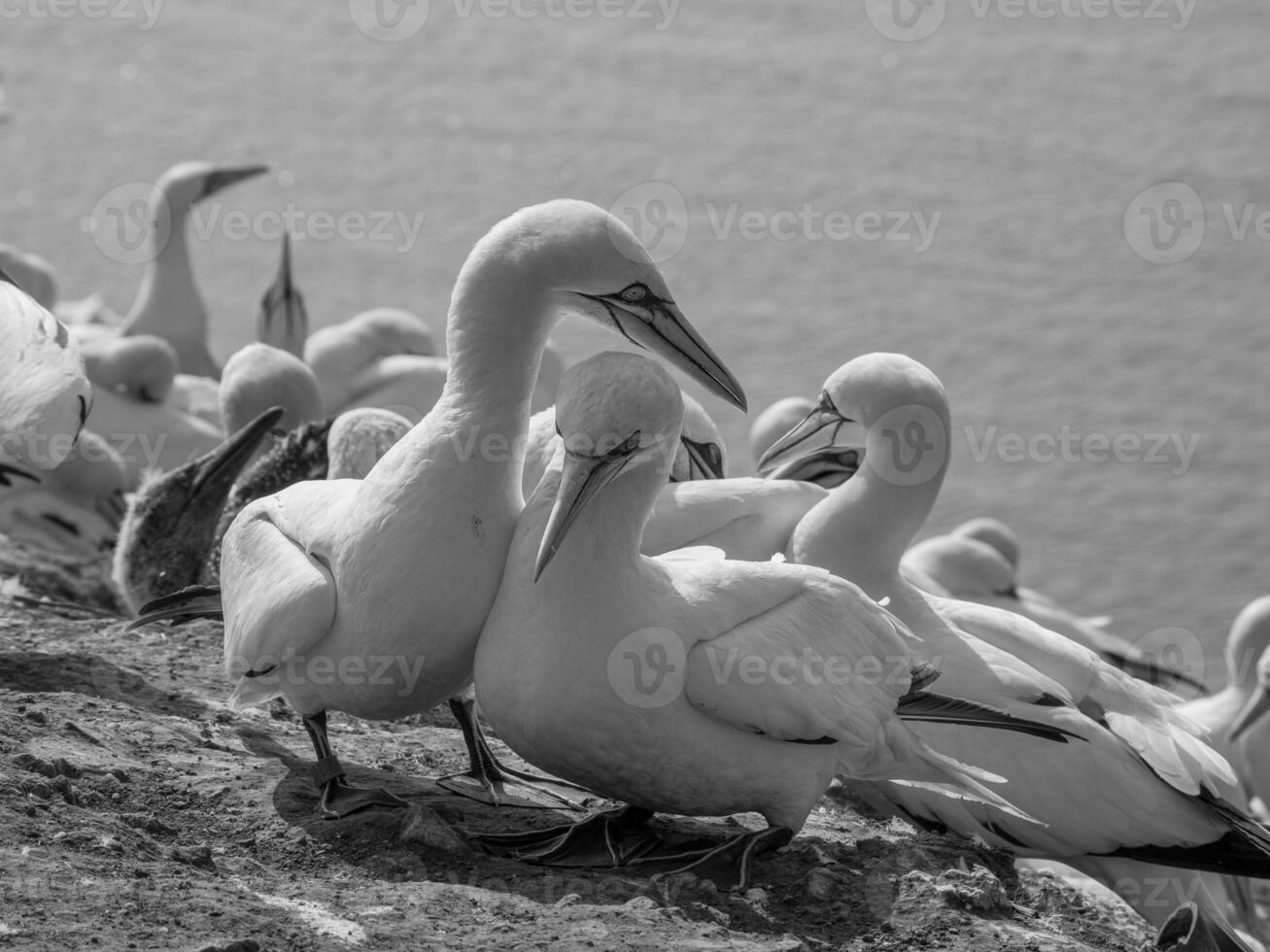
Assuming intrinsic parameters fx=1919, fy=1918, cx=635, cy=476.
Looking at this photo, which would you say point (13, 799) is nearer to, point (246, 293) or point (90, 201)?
point (246, 293)

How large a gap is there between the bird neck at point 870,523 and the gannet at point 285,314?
5.05m

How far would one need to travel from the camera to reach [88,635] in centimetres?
573

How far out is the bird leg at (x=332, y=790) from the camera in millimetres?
4320

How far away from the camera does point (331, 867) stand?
13.4ft

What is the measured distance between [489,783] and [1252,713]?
4.71 metres

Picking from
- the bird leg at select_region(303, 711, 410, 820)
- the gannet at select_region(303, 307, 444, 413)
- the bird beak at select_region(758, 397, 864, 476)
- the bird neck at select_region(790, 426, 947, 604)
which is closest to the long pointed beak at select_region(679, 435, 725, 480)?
the bird beak at select_region(758, 397, 864, 476)

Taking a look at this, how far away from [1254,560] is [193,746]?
6.83 m

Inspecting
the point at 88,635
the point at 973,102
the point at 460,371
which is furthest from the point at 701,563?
the point at 973,102

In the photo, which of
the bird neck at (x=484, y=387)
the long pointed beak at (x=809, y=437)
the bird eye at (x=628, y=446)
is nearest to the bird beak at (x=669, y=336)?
the bird neck at (x=484, y=387)

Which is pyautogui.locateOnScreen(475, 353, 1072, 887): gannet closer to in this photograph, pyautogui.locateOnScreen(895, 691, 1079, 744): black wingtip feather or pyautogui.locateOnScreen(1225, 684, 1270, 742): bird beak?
pyautogui.locateOnScreen(895, 691, 1079, 744): black wingtip feather

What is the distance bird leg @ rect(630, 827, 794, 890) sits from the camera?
412 centimetres

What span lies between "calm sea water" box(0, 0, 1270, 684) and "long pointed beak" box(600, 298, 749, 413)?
559 cm

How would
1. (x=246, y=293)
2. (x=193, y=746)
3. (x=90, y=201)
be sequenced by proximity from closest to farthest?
(x=193, y=746)
(x=246, y=293)
(x=90, y=201)

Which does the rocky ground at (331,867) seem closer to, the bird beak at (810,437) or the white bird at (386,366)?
the bird beak at (810,437)
